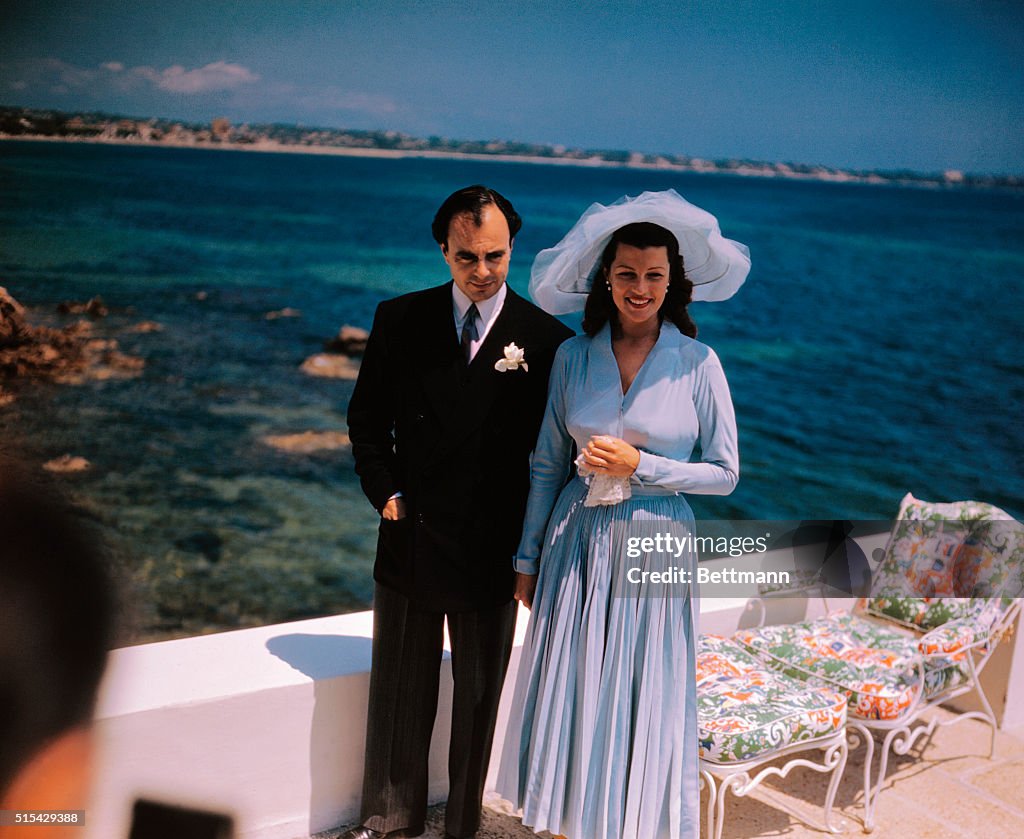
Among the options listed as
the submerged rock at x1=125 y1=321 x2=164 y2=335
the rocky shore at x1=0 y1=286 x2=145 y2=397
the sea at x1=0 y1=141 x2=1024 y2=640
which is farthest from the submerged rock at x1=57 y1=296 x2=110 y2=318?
the submerged rock at x1=125 y1=321 x2=164 y2=335

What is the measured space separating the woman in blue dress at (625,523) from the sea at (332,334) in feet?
37.6

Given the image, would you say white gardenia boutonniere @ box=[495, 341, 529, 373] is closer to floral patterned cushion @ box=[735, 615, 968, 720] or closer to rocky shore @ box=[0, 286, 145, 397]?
floral patterned cushion @ box=[735, 615, 968, 720]

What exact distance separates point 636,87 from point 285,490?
776cm

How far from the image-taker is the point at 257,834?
8.69ft

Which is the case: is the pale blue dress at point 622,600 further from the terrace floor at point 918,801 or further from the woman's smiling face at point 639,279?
the terrace floor at point 918,801

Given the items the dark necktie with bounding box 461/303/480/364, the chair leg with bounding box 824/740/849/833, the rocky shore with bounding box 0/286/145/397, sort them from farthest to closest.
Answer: the rocky shore with bounding box 0/286/145/397
the chair leg with bounding box 824/740/849/833
the dark necktie with bounding box 461/303/480/364

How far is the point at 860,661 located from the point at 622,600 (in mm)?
1134

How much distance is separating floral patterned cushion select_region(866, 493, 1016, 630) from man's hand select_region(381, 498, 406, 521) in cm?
186

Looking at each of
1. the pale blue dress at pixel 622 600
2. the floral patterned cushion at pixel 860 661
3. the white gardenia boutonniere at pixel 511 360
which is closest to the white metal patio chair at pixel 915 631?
the floral patterned cushion at pixel 860 661

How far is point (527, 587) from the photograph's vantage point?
246 centimetres

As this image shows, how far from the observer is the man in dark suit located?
94.2 inches

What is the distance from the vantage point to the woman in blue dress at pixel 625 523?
2.28 meters

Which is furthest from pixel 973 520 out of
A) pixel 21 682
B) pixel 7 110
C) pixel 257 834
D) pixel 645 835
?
pixel 7 110

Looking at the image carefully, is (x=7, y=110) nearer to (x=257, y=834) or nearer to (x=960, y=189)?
(x=257, y=834)
